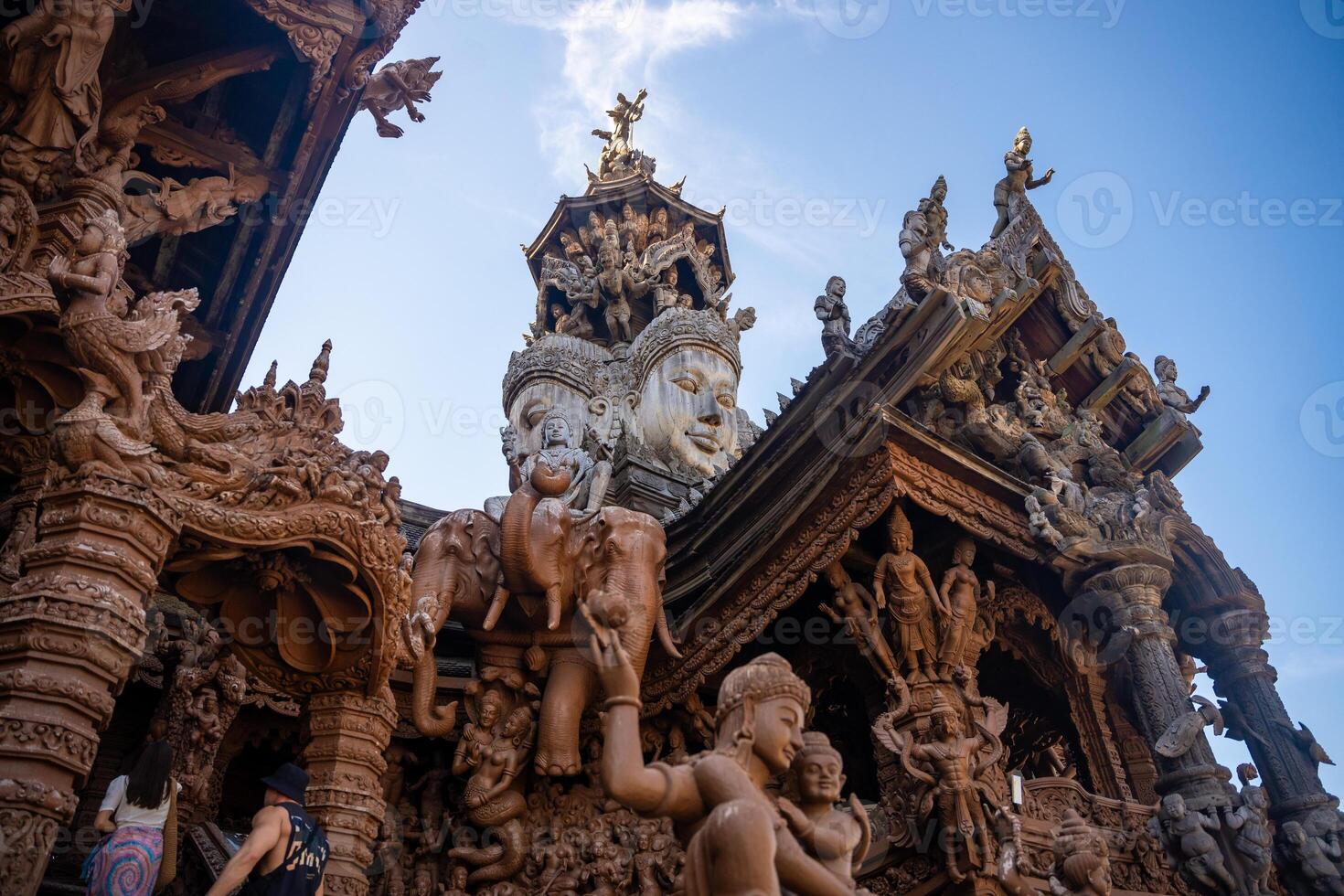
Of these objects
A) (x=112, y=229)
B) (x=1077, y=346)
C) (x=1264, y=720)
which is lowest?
(x=1264, y=720)

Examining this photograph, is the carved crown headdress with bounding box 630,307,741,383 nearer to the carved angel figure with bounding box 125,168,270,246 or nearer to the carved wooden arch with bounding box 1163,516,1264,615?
the carved wooden arch with bounding box 1163,516,1264,615

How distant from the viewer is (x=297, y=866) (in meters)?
5.08

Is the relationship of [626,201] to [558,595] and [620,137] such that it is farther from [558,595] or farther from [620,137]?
[558,595]

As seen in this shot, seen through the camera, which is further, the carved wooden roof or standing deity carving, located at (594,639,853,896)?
the carved wooden roof

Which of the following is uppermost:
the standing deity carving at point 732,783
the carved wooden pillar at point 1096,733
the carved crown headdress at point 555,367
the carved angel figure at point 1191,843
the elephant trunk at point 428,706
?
the carved crown headdress at point 555,367

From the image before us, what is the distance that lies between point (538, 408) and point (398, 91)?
6828 millimetres

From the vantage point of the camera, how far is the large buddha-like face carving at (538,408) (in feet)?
46.6

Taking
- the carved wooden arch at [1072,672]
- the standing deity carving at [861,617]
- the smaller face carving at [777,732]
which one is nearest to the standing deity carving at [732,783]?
the smaller face carving at [777,732]

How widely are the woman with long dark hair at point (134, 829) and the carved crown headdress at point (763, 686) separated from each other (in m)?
3.02

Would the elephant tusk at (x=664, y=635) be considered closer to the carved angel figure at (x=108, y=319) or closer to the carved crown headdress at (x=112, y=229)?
the carved angel figure at (x=108, y=319)

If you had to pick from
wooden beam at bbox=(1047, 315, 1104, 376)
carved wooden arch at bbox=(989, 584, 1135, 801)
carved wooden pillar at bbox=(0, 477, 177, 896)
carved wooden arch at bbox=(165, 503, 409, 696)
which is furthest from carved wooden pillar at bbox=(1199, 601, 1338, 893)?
carved wooden pillar at bbox=(0, 477, 177, 896)

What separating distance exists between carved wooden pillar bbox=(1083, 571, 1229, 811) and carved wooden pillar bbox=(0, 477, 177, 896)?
7727 mm

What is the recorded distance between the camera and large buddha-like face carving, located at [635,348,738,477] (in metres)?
14.4

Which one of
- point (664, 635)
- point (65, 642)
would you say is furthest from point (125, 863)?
point (664, 635)
